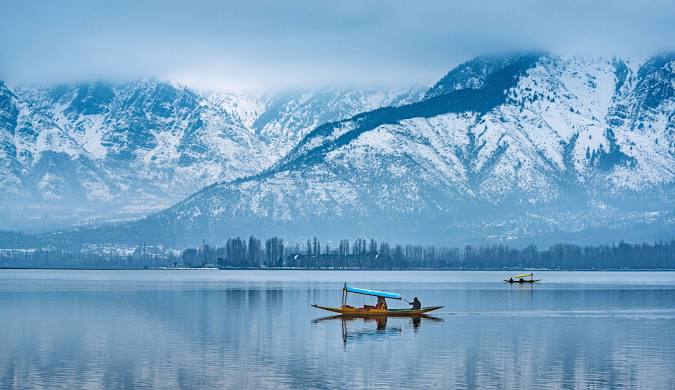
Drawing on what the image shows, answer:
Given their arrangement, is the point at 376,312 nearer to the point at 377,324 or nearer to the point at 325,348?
the point at 377,324

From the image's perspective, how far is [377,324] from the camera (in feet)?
458

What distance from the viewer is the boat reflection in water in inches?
4851

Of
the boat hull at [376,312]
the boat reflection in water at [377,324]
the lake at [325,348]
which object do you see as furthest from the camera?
the boat hull at [376,312]

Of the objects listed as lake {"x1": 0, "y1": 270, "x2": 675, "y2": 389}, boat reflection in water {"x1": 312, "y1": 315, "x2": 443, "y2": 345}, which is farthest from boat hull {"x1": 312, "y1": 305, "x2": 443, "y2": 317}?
lake {"x1": 0, "y1": 270, "x2": 675, "y2": 389}

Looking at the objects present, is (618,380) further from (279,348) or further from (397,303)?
(397,303)

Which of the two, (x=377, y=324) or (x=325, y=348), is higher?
(x=377, y=324)

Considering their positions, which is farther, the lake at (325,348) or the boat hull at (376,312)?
the boat hull at (376,312)

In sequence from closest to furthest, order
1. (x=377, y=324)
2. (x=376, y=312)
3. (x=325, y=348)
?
1. (x=325, y=348)
2. (x=377, y=324)
3. (x=376, y=312)

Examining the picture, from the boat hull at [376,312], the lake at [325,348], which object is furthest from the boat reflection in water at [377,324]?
the boat hull at [376,312]

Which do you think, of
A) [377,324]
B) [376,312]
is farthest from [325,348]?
[376,312]

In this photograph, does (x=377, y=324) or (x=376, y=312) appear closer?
(x=377, y=324)

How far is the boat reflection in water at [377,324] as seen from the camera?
12322 cm

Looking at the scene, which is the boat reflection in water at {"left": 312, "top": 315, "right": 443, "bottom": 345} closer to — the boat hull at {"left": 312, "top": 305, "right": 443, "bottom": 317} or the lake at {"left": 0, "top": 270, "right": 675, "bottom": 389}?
the lake at {"left": 0, "top": 270, "right": 675, "bottom": 389}

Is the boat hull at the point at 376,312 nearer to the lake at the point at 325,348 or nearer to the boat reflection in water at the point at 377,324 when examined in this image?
the boat reflection in water at the point at 377,324
